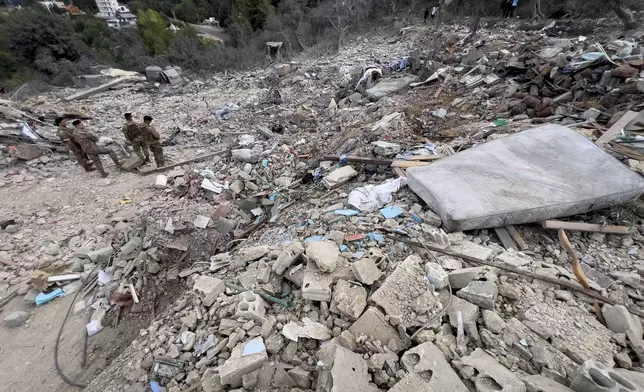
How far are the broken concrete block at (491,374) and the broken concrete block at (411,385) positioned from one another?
1.17 ft

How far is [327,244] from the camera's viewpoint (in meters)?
2.84

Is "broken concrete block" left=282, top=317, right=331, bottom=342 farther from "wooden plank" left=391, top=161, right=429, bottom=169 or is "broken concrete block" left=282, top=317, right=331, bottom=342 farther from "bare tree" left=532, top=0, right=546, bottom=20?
"bare tree" left=532, top=0, right=546, bottom=20

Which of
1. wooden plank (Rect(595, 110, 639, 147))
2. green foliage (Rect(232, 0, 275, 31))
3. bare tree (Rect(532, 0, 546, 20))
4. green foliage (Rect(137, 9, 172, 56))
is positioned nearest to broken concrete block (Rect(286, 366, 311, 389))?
wooden plank (Rect(595, 110, 639, 147))

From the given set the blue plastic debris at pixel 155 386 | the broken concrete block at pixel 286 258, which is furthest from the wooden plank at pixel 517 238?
the blue plastic debris at pixel 155 386

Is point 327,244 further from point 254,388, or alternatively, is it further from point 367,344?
point 254,388

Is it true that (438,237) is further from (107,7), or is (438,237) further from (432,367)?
(107,7)

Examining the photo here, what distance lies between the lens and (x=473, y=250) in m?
2.86

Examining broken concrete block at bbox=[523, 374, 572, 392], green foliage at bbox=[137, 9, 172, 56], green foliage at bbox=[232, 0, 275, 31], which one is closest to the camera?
broken concrete block at bbox=[523, 374, 572, 392]

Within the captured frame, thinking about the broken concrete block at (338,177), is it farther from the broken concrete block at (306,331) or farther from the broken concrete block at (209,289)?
the broken concrete block at (306,331)

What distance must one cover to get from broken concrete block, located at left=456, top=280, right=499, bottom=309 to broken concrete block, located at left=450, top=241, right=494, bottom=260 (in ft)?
1.29

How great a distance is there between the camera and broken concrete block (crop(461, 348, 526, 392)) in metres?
1.76

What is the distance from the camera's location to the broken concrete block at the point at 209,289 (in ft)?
9.23

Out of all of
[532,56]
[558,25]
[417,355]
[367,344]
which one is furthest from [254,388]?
[558,25]

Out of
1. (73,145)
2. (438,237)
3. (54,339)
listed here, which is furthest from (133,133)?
(438,237)
